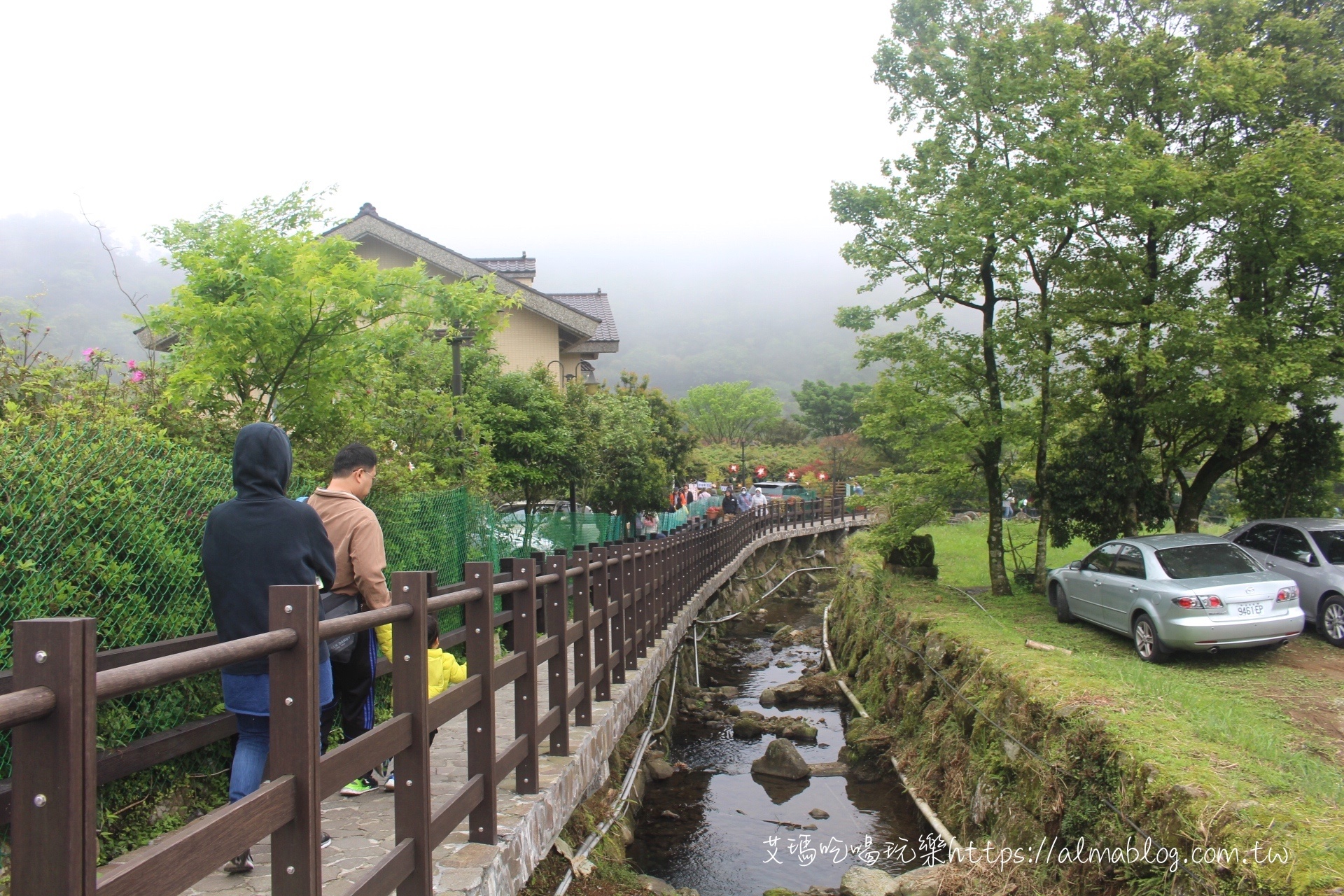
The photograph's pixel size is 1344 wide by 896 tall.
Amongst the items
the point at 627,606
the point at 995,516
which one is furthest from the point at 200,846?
the point at 995,516

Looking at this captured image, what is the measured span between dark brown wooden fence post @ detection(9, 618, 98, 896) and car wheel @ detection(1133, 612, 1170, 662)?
1032 centimetres

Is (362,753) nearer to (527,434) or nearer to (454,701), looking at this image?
(454,701)

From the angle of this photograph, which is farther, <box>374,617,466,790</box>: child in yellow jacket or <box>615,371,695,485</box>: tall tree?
<box>615,371,695,485</box>: tall tree

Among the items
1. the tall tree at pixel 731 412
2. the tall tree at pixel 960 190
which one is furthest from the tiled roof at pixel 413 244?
the tall tree at pixel 731 412

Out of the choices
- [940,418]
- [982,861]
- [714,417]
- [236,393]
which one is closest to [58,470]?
[236,393]

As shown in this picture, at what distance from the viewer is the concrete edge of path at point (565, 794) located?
161 inches

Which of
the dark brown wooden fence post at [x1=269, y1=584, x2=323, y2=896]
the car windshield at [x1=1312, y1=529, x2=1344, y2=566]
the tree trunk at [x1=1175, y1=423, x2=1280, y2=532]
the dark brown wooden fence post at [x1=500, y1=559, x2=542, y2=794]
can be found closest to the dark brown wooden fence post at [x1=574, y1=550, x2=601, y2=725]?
the dark brown wooden fence post at [x1=500, y1=559, x2=542, y2=794]

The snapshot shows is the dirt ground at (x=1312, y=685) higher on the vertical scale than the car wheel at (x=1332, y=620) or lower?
lower

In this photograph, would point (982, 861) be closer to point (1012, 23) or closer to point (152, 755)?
point (152, 755)

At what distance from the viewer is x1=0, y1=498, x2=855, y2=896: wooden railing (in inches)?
64.9

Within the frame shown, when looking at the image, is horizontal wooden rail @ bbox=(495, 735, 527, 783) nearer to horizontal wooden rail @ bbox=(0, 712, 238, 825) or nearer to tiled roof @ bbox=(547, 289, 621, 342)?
horizontal wooden rail @ bbox=(0, 712, 238, 825)

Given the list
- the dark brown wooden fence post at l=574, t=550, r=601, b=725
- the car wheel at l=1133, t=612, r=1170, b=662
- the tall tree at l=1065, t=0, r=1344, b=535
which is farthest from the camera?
the tall tree at l=1065, t=0, r=1344, b=535

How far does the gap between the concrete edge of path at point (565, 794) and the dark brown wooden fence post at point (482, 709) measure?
15 centimetres

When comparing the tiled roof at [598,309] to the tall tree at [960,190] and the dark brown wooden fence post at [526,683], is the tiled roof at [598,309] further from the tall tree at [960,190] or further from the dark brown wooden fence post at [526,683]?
the dark brown wooden fence post at [526,683]
